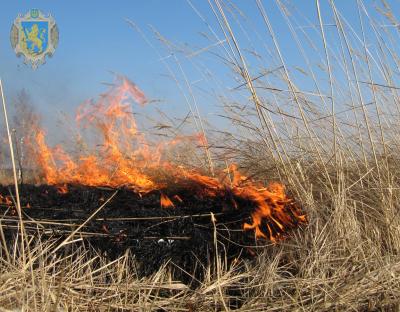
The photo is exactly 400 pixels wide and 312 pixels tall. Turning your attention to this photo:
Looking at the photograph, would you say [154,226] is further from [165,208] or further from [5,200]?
[5,200]

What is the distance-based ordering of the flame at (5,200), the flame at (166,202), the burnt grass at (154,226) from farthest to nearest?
1. the flame at (5,200)
2. the flame at (166,202)
3. the burnt grass at (154,226)

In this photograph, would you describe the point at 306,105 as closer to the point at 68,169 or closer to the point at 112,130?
the point at 112,130

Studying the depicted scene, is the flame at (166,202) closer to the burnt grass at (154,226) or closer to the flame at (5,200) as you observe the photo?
the burnt grass at (154,226)

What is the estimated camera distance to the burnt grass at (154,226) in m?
1.91

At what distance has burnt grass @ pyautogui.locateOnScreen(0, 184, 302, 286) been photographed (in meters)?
1.91

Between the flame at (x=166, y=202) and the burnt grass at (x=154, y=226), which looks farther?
Result: the flame at (x=166, y=202)

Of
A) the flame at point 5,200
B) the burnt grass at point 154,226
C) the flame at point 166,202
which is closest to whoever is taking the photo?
the burnt grass at point 154,226

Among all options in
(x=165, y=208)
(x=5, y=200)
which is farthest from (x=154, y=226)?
(x=5, y=200)

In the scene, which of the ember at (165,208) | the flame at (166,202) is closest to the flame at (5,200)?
the ember at (165,208)

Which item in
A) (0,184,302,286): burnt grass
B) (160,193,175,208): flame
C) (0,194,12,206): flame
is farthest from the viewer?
(0,194,12,206): flame

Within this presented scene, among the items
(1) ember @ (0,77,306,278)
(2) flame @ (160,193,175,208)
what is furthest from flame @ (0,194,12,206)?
(2) flame @ (160,193,175,208)

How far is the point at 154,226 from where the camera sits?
6.37 feet

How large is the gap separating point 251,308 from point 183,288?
10.4 inches

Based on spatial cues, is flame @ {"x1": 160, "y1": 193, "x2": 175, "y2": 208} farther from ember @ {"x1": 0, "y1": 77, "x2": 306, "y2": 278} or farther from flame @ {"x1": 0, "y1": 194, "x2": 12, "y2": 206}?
flame @ {"x1": 0, "y1": 194, "x2": 12, "y2": 206}
